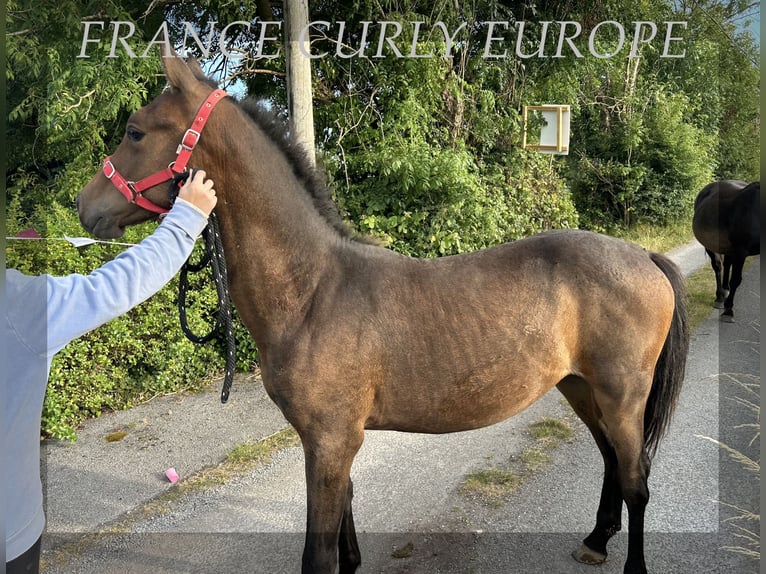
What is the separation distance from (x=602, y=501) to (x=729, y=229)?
6.16m

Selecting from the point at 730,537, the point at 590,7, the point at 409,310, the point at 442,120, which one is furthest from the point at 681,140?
the point at 409,310

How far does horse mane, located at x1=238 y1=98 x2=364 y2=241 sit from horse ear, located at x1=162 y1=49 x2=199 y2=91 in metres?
0.22

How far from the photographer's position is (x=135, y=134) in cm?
201

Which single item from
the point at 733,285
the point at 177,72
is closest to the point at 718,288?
the point at 733,285

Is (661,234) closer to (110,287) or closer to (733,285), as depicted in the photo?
(733,285)

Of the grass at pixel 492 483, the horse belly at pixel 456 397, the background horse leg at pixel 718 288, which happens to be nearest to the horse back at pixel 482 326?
the horse belly at pixel 456 397

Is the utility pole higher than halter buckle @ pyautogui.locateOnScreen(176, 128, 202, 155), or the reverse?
the utility pole

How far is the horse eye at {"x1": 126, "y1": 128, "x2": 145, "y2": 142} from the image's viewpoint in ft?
6.59

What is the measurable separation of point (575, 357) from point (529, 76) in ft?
24.9

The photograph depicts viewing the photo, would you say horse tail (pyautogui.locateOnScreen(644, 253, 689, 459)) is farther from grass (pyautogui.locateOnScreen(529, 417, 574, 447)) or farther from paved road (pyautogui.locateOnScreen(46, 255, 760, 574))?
grass (pyautogui.locateOnScreen(529, 417, 574, 447))

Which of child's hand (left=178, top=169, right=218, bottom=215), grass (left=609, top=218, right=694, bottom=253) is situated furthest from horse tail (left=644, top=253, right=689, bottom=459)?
grass (left=609, top=218, right=694, bottom=253)

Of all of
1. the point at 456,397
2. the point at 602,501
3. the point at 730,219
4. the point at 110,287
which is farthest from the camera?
the point at 730,219

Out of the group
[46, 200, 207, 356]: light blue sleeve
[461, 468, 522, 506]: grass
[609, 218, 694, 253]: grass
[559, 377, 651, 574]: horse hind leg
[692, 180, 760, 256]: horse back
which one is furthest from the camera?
[609, 218, 694, 253]: grass

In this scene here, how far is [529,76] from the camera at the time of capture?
349 inches
